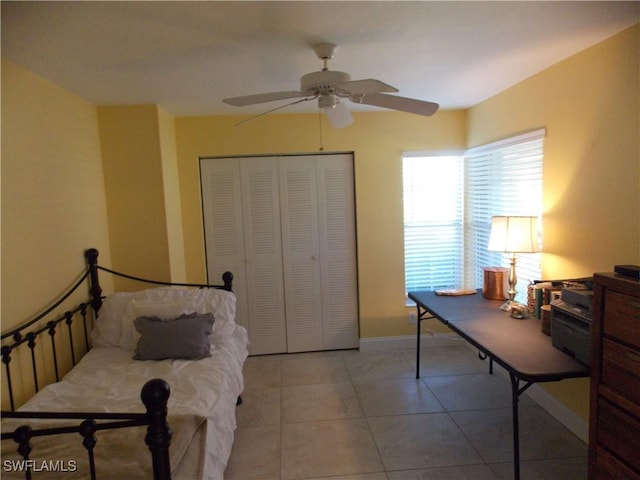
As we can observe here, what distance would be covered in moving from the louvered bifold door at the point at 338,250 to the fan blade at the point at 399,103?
62.7 inches

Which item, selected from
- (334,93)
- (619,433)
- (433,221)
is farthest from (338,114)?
(619,433)

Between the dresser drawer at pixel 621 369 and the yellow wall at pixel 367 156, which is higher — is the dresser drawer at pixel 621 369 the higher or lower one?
the lower one

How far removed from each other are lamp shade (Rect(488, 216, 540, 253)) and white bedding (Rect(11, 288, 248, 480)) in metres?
1.95

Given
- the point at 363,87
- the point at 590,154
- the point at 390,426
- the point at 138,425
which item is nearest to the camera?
the point at 138,425

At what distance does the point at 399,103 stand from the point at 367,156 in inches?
63.9

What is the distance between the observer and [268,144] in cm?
362

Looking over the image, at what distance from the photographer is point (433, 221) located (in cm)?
385

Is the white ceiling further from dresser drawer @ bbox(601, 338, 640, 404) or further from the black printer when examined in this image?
dresser drawer @ bbox(601, 338, 640, 404)

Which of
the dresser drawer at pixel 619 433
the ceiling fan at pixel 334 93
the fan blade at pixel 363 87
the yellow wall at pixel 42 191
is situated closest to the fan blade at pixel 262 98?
the ceiling fan at pixel 334 93

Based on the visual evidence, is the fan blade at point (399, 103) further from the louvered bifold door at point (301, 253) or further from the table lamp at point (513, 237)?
the louvered bifold door at point (301, 253)

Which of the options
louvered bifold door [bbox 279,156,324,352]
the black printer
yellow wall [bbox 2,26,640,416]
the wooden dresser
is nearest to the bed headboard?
yellow wall [bbox 2,26,640,416]

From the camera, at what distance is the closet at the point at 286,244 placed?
366 cm

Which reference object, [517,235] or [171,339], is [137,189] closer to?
[171,339]

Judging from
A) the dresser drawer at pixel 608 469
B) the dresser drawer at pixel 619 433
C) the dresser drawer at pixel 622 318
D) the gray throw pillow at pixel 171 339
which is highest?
the dresser drawer at pixel 622 318
